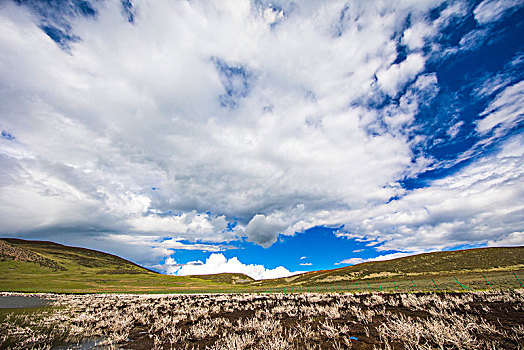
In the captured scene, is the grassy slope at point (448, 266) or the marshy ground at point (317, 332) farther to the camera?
the grassy slope at point (448, 266)

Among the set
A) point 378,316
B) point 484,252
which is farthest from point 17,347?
point 484,252

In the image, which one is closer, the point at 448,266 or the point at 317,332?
the point at 317,332

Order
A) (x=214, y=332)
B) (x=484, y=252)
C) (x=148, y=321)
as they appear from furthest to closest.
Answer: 1. (x=484, y=252)
2. (x=148, y=321)
3. (x=214, y=332)

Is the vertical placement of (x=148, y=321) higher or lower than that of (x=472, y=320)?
lower

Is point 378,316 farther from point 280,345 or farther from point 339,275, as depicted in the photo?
point 339,275

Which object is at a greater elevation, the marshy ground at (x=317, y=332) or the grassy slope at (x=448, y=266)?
the grassy slope at (x=448, y=266)

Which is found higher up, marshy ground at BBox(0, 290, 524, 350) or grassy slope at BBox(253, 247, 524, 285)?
grassy slope at BBox(253, 247, 524, 285)

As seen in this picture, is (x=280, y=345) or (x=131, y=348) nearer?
(x=280, y=345)

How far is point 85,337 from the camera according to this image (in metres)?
11.8

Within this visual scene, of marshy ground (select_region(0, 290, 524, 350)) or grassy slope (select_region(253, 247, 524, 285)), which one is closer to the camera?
marshy ground (select_region(0, 290, 524, 350))

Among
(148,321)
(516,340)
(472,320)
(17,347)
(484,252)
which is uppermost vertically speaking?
(484,252)

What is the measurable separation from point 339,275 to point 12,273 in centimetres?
11883

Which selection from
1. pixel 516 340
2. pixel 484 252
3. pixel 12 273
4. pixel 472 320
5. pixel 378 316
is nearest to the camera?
pixel 516 340

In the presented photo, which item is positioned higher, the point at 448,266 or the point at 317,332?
the point at 448,266
